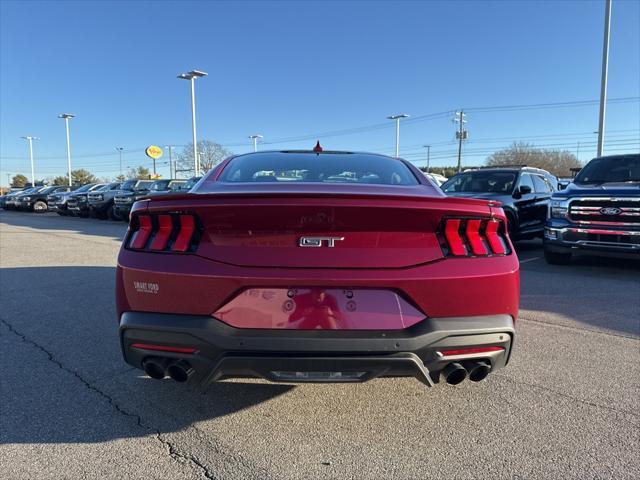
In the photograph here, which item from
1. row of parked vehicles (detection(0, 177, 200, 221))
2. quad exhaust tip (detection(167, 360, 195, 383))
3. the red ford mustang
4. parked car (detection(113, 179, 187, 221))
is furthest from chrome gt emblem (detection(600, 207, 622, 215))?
parked car (detection(113, 179, 187, 221))

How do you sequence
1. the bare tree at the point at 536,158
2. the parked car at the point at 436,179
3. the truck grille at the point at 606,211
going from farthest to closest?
the bare tree at the point at 536,158 → the truck grille at the point at 606,211 → the parked car at the point at 436,179

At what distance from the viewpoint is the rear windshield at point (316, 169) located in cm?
315

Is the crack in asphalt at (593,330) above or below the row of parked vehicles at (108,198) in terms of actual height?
below

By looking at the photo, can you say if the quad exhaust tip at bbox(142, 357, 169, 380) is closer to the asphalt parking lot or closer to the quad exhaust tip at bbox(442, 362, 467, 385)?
the asphalt parking lot

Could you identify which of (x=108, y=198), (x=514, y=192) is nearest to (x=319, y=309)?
(x=514, y=192)

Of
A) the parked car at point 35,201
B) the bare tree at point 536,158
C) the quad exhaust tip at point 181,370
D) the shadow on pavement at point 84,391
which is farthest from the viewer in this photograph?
the bare tree at point 536,158

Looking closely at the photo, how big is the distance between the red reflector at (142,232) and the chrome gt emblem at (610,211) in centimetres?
684

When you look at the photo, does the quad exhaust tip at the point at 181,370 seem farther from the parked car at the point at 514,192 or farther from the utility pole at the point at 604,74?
the utility pole at the point at 604,74

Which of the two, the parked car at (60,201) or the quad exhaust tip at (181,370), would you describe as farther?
the parked car at (60,201)

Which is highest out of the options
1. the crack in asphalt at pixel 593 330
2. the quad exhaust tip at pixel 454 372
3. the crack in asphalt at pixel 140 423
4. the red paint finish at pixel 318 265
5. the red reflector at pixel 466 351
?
the red paint finish at pixel 318 265

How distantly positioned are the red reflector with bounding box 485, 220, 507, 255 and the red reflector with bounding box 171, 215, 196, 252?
1514 mm

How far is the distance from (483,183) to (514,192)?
Answer: 0.81 metres

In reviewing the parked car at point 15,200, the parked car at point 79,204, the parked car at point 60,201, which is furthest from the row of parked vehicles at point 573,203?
the parked car at point 15,200

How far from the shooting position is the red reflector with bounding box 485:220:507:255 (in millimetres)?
2418
